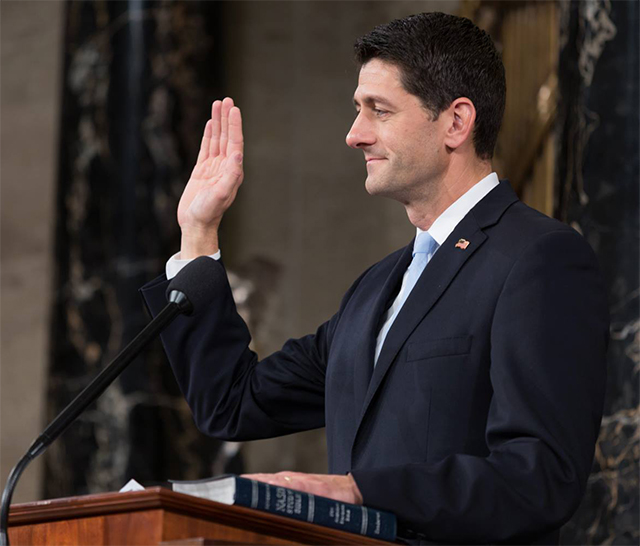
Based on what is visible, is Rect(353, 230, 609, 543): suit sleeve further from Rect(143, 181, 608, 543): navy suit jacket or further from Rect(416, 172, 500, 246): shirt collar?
Rect(416, 172, 500, 246): shirt collar

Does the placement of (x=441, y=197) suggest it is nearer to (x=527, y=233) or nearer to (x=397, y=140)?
(x=397, y=140)

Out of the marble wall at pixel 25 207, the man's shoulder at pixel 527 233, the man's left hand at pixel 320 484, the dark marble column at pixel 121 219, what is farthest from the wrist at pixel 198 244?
the marble wall at pixel 25 207

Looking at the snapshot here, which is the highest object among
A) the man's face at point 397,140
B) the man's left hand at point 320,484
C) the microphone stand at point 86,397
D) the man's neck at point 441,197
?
the man's face at point 397,140

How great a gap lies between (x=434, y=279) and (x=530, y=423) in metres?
0.46

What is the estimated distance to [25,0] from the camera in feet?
21.3

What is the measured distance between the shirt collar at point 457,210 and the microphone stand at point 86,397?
0.67m

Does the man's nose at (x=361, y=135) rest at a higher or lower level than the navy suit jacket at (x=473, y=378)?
higher

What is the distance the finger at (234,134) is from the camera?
3061mm

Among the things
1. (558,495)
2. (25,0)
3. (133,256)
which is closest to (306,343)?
(558,495)

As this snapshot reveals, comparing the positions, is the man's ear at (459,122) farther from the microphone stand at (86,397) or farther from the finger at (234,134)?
the microphone stand at (86,397)

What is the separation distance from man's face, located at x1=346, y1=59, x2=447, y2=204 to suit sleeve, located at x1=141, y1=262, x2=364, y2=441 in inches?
16.1

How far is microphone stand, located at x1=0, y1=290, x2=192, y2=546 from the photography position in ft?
6.26

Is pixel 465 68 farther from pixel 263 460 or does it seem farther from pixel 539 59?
pixel 263 460

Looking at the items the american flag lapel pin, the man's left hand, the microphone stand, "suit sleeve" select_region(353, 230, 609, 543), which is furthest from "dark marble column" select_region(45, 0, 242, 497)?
the man's left hand
